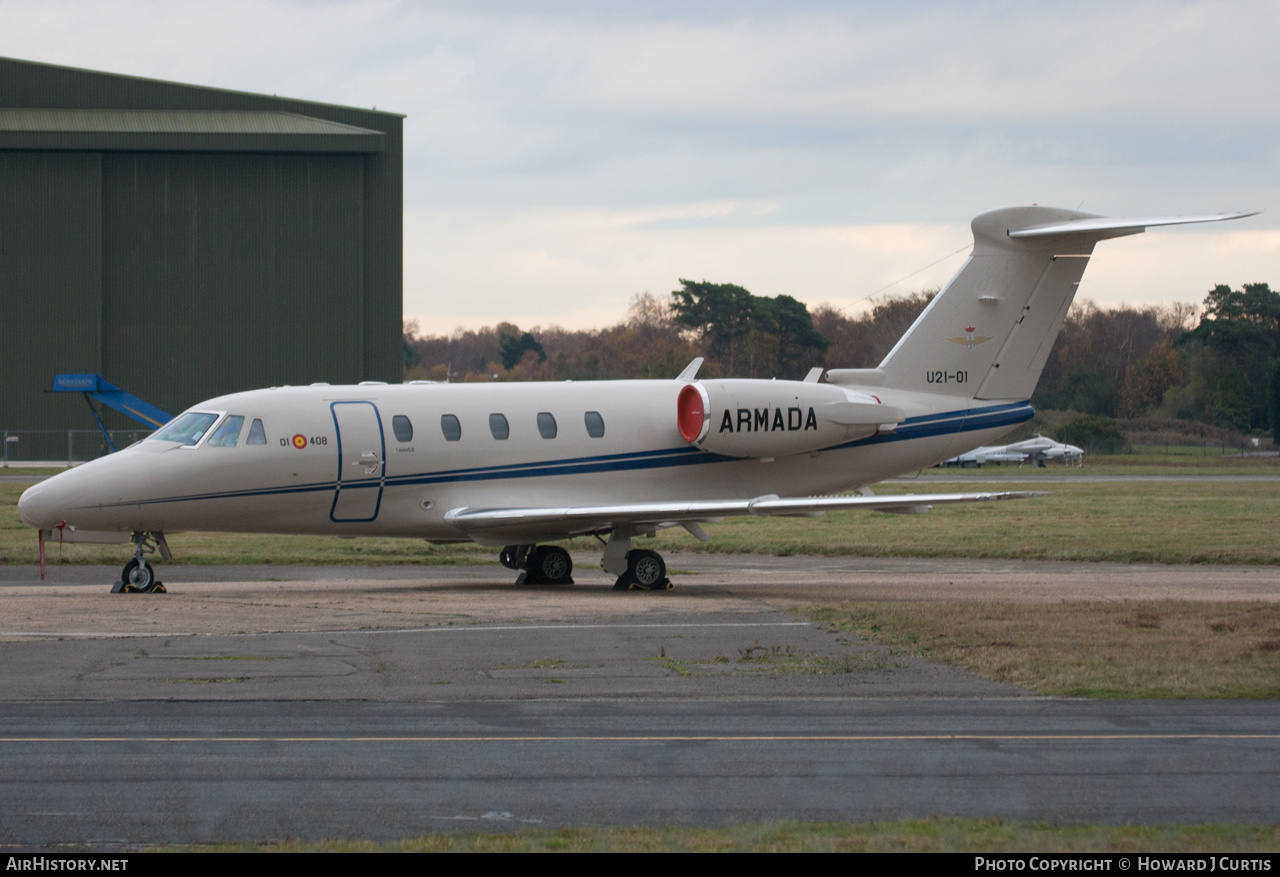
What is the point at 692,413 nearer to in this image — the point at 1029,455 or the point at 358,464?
the point at 358,464

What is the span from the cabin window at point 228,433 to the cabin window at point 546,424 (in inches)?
177

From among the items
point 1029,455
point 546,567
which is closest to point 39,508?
point 546,567

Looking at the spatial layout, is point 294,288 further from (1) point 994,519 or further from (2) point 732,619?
(2) point 732,619

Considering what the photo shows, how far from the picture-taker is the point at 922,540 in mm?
30281

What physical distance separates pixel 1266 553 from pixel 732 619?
15.0 meters

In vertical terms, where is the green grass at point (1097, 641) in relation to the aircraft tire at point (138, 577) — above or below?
above

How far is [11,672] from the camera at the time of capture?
12102 millimetres

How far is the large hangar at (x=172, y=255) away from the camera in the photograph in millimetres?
59938

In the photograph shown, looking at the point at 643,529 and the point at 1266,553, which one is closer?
the point at 643,529

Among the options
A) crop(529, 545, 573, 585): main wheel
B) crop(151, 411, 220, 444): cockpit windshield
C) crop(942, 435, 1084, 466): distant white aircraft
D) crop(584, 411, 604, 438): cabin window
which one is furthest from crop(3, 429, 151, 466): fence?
crop(584, 411, 604, 438): cabin window

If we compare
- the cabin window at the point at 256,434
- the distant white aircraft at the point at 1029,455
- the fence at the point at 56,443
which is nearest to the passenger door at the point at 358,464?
the cabin window at the point at 256,434

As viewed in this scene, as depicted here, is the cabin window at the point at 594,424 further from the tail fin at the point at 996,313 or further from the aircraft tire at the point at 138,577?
the aircraft tire at the point at 138,577

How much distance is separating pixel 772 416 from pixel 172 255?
45.6 metres
